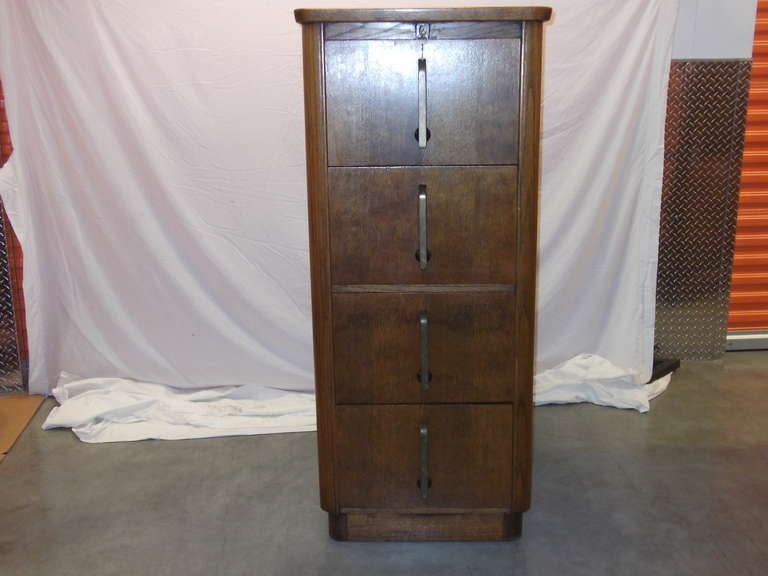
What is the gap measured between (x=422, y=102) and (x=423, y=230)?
1.09 ft

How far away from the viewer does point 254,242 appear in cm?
326

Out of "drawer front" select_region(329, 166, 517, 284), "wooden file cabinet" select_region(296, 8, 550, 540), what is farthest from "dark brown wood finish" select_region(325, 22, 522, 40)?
"drawer front" select_region(329, 166, 517, 284)

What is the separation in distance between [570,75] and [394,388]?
162 cm

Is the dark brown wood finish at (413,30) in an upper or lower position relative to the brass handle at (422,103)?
upper

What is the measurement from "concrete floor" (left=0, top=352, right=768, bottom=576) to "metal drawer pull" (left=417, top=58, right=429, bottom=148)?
1213 mm

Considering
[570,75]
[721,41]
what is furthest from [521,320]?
[721,41]

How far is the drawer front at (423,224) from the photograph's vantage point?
210 cm

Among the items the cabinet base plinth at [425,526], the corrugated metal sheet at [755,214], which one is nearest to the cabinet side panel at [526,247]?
the cabinet base plinth at [425,526]

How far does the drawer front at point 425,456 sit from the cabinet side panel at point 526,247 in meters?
0.03

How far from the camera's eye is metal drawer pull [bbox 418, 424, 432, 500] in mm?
2263

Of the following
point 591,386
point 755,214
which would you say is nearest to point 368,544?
point 591,386

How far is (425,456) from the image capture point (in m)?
2.28

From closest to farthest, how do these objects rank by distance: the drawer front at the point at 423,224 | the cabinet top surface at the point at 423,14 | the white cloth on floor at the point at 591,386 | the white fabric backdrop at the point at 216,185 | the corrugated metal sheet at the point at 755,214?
the cabinet top surface at the point at 423,14
the drawer front at the point at 423,224
the white fabric backdrop at the point at 216,185
the white cloth on floor at the point at 591,386
the corrugated metal sheet at the point at 755,214

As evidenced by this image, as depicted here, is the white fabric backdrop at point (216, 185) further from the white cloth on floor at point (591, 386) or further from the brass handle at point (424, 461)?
the brass handle at point (424, 461)
